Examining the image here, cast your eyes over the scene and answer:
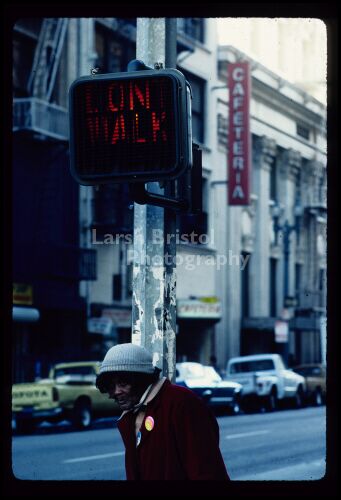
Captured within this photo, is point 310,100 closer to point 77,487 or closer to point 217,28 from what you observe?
point 217,28

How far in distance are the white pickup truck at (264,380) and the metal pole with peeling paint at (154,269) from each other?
27990 millimetres

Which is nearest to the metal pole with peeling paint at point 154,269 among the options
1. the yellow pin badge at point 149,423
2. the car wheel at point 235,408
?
the yellow pin badge at point 149,423

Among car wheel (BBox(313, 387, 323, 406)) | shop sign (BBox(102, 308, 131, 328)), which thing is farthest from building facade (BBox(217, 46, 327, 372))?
shop sign (BBox(102, 308, 131, 328))

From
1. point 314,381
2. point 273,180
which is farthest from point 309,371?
point 273,180

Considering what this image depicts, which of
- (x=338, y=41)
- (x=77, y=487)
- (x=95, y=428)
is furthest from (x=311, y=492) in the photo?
(x=95, y=428)

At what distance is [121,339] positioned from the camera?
3594 cm

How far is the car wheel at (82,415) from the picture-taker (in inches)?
968

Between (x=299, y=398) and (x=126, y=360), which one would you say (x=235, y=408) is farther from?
(x=126, y=360)

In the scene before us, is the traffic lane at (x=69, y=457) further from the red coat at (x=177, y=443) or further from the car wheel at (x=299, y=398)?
the car wheel at (x=299, y=398)

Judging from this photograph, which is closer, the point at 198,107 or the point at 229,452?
the point at 229,452

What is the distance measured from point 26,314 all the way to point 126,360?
25385 mm

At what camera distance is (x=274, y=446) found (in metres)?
20.2

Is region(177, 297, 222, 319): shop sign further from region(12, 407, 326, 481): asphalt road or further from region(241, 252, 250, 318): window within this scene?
region(12, 407, 326, 481): asphalt road

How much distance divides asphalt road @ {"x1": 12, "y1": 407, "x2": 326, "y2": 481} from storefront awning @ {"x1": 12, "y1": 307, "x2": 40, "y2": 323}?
3648mm
